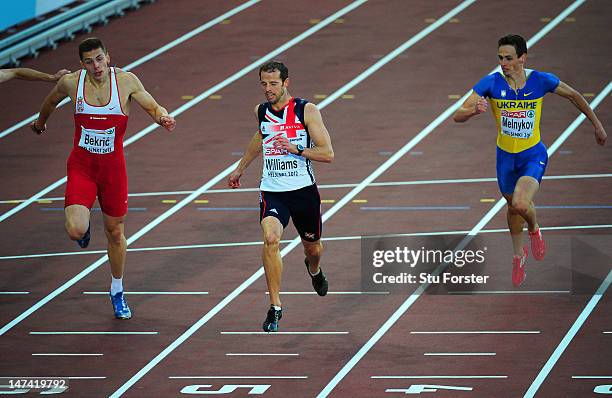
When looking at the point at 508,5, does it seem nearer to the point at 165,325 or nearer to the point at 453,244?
the point at 453,244

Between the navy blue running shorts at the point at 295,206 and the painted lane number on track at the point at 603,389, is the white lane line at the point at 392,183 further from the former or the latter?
the painted lane number on track at the point at 603,389

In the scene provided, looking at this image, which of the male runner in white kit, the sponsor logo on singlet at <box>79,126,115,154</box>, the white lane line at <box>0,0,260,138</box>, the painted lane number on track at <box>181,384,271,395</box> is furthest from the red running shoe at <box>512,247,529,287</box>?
the white lane line at <box>0,0,260,138</box>

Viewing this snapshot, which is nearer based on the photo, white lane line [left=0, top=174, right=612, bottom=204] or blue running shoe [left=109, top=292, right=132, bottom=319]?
blue running shoe [left=109, top=292, right=132, bottom=319]

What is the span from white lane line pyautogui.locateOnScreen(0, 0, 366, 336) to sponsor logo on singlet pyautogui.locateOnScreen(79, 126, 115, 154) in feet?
5.95

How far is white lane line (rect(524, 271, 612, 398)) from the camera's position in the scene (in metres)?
11.0

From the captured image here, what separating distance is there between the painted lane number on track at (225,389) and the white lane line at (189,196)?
94.8 inches

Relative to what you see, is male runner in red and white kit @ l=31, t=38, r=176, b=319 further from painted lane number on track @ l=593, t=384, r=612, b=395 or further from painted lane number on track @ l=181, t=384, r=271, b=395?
painted lane number on track @ l=593, t=384, r=612, b=395

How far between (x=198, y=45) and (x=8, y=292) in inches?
375

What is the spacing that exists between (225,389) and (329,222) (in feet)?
16.0

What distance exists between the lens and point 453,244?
576 inches

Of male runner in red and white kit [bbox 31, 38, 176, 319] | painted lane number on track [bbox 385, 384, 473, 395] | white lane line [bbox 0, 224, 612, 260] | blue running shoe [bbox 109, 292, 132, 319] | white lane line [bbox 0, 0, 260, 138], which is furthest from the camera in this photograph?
white lane line [bbox 0, 0, 260, 138]

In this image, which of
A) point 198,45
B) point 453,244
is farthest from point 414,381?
point 198,45

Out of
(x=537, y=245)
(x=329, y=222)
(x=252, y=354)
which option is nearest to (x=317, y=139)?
(x=252, y=354)

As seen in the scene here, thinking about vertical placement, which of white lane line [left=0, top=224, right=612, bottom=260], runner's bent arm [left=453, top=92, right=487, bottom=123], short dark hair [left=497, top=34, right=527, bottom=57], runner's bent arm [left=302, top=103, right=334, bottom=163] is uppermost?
short dark hair [left=497, top=34, right=527, bottom=57]
